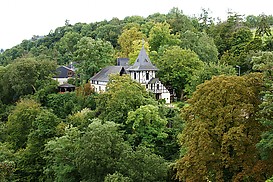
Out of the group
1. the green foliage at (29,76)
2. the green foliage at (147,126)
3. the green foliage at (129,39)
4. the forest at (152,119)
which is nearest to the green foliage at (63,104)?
the forest at (152,119)

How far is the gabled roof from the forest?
1.73 metres

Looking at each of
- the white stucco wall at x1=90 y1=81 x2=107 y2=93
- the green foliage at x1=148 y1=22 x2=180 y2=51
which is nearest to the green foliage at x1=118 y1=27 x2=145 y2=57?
the green foliage at x1=148 y1=22 x2=180 y2=51

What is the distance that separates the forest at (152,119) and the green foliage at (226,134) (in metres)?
0.05

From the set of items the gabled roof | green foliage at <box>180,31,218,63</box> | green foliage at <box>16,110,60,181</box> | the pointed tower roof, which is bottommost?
green foliage at <box>16,110,60,181</box>

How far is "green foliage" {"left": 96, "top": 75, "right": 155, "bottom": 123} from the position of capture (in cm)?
3222

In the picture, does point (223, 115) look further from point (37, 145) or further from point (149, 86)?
point (149, 86)

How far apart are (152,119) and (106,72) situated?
16.7 meters

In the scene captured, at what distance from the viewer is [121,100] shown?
107 feet

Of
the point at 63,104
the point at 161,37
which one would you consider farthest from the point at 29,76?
the point at 161,37

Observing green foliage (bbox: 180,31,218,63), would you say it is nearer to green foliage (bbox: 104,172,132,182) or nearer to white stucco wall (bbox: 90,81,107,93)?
white stucco wall (bbox: 90,81,107,93)

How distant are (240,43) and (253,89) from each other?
112 feet

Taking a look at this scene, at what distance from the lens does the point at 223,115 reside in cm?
1877

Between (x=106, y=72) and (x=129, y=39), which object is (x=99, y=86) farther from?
(x=129, y=39)

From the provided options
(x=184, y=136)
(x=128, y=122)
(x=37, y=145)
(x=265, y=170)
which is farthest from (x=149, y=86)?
(x=265, y=170)
